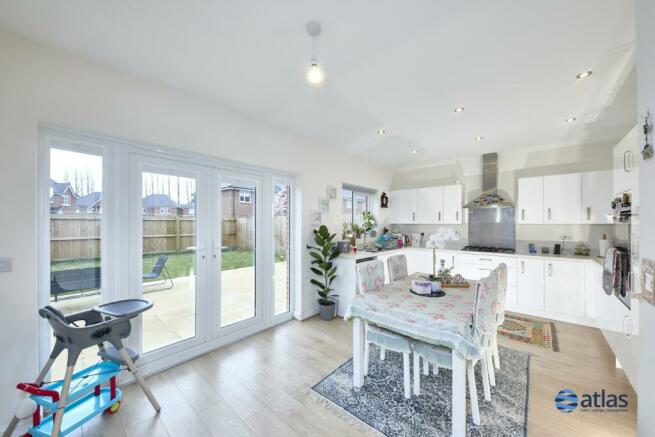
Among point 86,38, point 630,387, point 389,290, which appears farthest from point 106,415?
point 630,387

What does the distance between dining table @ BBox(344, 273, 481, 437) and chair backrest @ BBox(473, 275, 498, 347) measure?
0.16 feet

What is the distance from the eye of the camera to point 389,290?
2.33 m

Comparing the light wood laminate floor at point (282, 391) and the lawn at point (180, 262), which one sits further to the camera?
the lawn at point (180, 262)

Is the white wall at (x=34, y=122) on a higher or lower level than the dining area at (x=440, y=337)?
higher

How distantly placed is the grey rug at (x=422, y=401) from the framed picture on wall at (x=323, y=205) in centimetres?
218

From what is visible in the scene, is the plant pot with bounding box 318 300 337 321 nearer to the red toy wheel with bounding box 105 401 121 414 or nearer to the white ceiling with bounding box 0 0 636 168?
the red toy wheel with bounding box 105 401 121 414

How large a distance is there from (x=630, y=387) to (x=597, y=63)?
2705 mm

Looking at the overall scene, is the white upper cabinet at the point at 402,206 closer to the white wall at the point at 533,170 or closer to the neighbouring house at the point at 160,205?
the white wall at the point at 533,170

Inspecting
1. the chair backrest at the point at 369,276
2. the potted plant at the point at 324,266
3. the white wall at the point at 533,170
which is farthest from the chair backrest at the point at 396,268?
the white wall at the point at 533,170

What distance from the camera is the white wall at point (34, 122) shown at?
165 cm

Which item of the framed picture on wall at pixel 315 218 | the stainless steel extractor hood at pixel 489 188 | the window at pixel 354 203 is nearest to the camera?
the framed picture on wall at pixel 315 218

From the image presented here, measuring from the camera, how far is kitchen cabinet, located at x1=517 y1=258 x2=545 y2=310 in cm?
367

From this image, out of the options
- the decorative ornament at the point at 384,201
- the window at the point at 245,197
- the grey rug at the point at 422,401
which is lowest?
the grey rug at the point at 422,401

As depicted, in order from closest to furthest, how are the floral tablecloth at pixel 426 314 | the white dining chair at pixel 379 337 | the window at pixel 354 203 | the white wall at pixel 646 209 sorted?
the white wall at pixel 646 209 → the floral tablecloth at pixel 426 314 → the white dining chair at pixel 379 337 → the window at pixel 354 203
